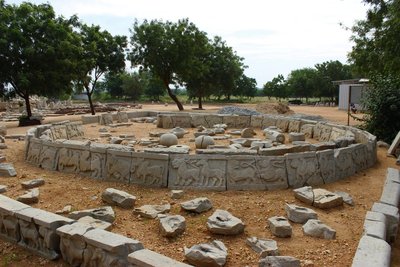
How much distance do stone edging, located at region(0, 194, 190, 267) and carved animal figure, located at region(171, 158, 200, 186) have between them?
2.81m

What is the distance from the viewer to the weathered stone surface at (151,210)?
573cm

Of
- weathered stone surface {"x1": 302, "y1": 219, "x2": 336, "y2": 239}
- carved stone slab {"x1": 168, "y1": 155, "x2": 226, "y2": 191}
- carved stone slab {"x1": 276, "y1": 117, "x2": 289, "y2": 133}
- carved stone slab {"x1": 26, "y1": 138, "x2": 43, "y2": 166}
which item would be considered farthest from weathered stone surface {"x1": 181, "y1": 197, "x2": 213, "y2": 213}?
carved stone slab {"x1": 276, "y1": 117, "x2": 289, "y2": 133}

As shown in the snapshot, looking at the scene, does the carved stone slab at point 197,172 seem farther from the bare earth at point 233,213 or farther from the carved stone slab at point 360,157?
the carved stone slab at point 360,157

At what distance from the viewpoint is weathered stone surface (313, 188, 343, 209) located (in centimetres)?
611

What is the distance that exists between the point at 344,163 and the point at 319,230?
3.40 metres

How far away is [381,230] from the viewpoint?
460 centimetres

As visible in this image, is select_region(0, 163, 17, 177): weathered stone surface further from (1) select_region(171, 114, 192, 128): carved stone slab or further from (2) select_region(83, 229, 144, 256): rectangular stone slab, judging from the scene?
(1) select_region(171, 114, 192, 128): carved stone slab

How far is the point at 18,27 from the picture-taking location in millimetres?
19141

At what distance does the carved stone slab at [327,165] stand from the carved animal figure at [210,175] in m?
2.12

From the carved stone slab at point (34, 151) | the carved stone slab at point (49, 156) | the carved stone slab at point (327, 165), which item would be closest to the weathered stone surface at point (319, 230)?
the carved stone slab at point (327, 165)

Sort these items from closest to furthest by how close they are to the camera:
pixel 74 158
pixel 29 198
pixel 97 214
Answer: pixel 97 214 → pixel 29 198 → pixel 74 158

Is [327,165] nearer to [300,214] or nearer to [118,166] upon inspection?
[300,214]

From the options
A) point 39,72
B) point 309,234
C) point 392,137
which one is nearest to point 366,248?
point 309,234

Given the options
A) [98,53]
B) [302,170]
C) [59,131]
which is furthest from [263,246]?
[98,53]
